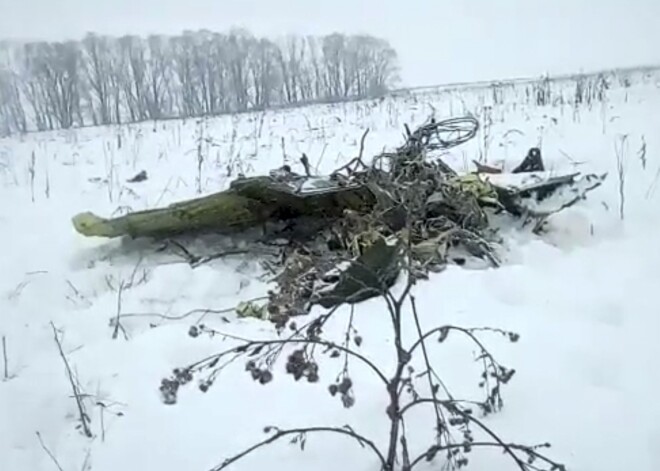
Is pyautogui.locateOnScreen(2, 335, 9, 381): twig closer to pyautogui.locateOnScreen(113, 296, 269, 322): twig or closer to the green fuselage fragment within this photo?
pyautogui.locateOnScreen(113, 296, 269, 322): twig

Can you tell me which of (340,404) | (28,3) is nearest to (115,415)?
(340,404)

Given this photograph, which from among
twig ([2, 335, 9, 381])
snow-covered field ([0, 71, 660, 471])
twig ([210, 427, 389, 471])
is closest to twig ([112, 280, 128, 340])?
snow-covered field ([0, 71, 660, 471])

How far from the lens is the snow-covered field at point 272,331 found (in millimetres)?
779

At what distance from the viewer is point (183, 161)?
227 centimetres

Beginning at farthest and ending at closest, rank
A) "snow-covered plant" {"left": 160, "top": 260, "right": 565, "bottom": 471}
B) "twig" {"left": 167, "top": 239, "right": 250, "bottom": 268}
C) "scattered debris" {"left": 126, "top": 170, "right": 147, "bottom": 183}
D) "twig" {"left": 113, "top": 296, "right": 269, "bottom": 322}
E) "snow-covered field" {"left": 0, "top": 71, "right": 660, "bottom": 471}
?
"scattered debris" {"left": 126, "top": 170, "right": 147, "bottom": 183}, "twig" {"left": 167, "top": 239, "right": 250, "bottom": 268}, "twig" {"left": 113, "top": 296, "right": 269, "bottom": 322}, "snow-covered field" {"left": 0, "top": 71, "right": 660, "bottom": 471}, "snow-covered plant" {"left": 160, "top": 260, "right": 565, "bottom": 471}

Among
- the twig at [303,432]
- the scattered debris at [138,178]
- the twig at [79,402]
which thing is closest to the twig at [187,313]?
the twig at [79,402]

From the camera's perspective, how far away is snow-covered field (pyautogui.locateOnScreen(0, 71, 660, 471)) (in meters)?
0.78

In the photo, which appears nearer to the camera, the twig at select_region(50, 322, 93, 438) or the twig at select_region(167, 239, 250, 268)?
the twig at select_region(50, 322, 93, 438)

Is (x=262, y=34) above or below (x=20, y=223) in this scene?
above

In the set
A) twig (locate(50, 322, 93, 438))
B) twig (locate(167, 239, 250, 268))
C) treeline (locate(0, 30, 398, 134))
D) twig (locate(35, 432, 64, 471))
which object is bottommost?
twig (locate(35, 432, 64, 471))

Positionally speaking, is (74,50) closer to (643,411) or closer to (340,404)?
(340,404)

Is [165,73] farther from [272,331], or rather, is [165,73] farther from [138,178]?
[272,331]

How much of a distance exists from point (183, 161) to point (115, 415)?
1496 mm

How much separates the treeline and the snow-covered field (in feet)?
0.80
